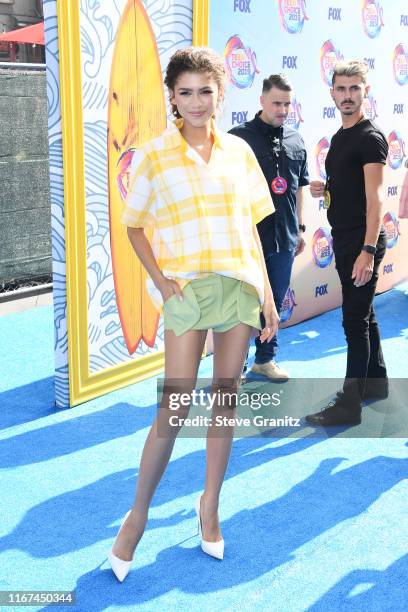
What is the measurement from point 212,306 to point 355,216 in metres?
1.53

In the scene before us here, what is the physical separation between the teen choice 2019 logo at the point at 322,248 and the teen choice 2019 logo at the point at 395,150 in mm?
1058

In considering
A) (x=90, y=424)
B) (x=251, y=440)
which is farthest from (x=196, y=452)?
(x=90, y=424)

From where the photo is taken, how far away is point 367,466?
3.65m

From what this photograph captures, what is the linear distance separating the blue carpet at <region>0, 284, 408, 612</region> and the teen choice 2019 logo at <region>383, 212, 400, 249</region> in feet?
10.9

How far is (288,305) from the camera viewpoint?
588cm

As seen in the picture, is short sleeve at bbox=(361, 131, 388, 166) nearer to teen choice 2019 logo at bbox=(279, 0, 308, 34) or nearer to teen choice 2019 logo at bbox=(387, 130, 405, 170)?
teen choice 2019 logo at bbox=(279, 0, 308, 34)

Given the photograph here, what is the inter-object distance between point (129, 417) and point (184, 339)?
5.61 feet

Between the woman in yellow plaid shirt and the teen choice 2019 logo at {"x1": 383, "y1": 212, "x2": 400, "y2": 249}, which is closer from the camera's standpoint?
the woman in yellow plaid shirt

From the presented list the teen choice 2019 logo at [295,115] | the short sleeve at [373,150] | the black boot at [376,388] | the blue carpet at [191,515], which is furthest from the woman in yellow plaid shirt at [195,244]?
the teen choice 2019 logo at [295,115]

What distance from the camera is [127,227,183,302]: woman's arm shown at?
2574 mm

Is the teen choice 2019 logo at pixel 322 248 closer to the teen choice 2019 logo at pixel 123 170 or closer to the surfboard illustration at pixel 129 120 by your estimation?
the surfboard illustration at pixel 129 120

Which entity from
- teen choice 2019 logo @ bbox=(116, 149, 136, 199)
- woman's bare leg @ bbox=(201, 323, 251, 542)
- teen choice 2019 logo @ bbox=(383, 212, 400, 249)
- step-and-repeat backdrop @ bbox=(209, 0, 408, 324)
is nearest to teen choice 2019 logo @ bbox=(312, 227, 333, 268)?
step-and-repeat backdrop @ bbox=(209, 0, 408, 324)

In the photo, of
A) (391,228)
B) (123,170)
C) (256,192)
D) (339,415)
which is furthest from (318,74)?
(256,192)

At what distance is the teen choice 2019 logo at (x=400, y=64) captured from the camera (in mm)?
6457
